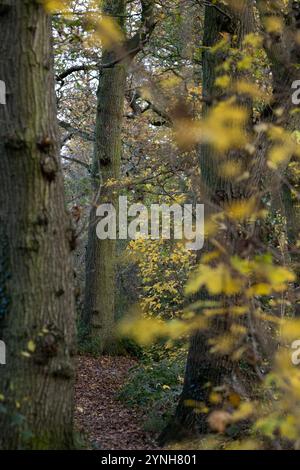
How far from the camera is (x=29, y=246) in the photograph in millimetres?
5008

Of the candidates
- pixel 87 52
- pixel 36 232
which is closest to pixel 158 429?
pixel 36 232

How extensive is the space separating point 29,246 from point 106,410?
512 cm

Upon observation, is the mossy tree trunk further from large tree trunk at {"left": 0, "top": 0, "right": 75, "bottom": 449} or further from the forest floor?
large tree trunk at {"left": 0, "top": 0, "right": 75, "bottom": 449}

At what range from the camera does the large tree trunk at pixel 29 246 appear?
16.3 ft

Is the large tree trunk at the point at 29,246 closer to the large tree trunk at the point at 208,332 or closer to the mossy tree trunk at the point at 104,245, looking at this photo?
the large tree trunk at the point at 208,332

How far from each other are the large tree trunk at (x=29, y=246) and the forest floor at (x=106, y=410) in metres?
0.99

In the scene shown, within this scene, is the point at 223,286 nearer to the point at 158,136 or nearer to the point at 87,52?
the point at 87,52

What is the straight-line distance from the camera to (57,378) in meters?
5.07

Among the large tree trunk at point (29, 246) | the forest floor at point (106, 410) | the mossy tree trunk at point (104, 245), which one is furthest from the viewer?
the mossy tree trunk at point (104, 245)

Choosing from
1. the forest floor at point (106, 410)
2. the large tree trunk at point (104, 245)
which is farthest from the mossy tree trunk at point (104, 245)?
the forest floor at point (106, 410)

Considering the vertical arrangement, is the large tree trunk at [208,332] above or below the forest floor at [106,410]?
above

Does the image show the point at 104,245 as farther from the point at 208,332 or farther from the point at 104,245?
the point at 208,332

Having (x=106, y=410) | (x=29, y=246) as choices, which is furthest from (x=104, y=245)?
(x=29, y=246)

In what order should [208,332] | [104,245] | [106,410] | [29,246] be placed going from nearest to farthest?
[29,246], [208,332], [106,410], [104,245]
